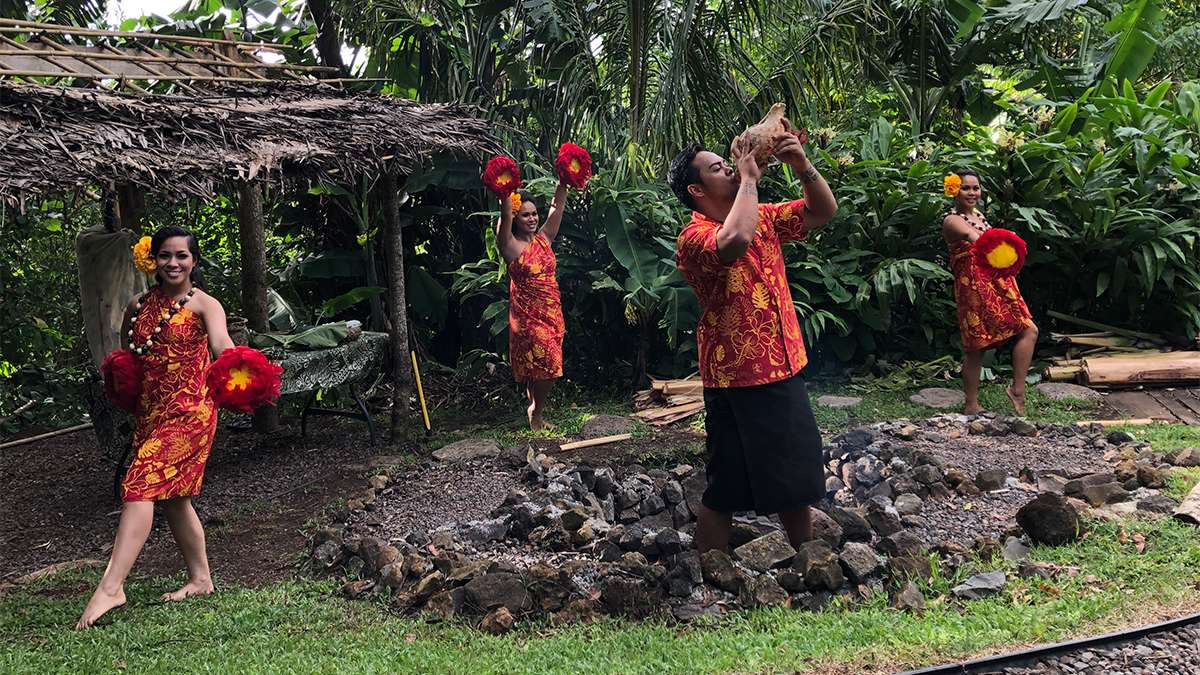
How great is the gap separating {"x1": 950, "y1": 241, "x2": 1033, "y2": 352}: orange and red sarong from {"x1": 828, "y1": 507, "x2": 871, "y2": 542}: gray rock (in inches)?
128

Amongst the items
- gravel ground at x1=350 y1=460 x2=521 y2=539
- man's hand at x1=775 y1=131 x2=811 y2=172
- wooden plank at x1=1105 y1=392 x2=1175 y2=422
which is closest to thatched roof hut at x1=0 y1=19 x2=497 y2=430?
gravel ground at x1=350 y1=460 x2=521 y2=539

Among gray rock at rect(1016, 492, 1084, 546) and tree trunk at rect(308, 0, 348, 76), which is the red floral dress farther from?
tree trunk at rect(308, 0, 348, 76)

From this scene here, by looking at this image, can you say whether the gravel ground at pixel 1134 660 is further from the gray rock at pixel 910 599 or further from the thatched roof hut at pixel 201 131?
the thatched roof hut at pixel 201 131

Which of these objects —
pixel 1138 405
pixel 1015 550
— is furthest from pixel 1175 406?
pixel 1015 550

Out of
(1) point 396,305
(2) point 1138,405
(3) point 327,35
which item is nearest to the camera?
(1) point 396,305

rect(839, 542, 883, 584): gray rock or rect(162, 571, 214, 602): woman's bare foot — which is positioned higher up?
rect(839, 542, 883, 584): gray rock

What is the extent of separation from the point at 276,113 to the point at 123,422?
7.25 feet

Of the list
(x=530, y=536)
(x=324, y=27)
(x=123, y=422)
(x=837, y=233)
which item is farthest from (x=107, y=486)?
(x=837, y=233)

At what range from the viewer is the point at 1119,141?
362 inches

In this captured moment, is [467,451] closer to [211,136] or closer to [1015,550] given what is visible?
[211,136]

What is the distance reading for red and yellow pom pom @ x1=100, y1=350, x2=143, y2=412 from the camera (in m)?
4.32

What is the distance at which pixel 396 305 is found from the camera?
7.71 metres

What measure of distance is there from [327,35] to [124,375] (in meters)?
6.81

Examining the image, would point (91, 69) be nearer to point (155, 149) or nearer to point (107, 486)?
point (155, 149)
